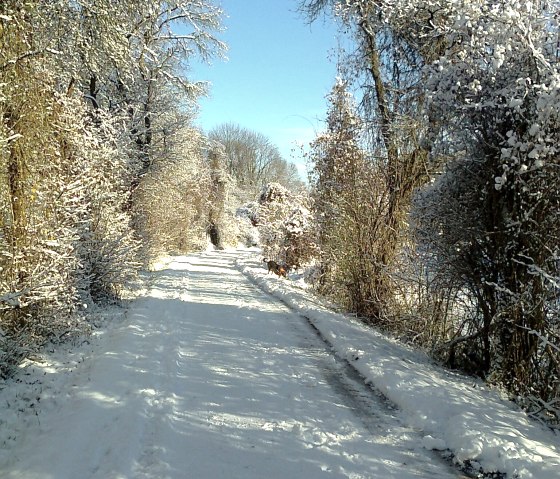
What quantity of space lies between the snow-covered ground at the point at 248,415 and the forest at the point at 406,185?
79cm

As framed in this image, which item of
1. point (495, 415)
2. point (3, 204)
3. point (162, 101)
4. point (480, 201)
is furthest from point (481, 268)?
point (162, 101)

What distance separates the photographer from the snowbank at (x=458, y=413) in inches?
149

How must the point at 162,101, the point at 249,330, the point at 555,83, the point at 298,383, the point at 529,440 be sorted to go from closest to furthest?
the point at 529,440
the point at 555,83
the point at 298,383
the point at 249,330
the point at 162,101

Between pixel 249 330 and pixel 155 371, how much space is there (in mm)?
2856

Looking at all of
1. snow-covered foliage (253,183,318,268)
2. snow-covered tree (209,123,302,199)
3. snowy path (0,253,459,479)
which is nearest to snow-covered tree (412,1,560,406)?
snowy path (0,253,459,479)

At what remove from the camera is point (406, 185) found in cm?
1019

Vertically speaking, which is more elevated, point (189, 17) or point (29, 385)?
point (189, 17)

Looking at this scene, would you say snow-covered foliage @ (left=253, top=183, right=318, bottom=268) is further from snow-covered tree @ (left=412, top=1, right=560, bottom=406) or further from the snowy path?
snow-covered tree @ (left=412, top=1, right=560, bottom=406)

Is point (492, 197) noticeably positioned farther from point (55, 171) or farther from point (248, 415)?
point (55, 171)

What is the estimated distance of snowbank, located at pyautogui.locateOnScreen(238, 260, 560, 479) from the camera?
3.79m

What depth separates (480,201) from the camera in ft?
19.4

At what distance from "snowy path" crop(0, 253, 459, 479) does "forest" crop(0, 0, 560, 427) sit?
4.58ft

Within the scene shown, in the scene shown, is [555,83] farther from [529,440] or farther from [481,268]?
[529,440]

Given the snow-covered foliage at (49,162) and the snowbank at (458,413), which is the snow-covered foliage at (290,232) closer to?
the snow-covered foliage at (49,162)
